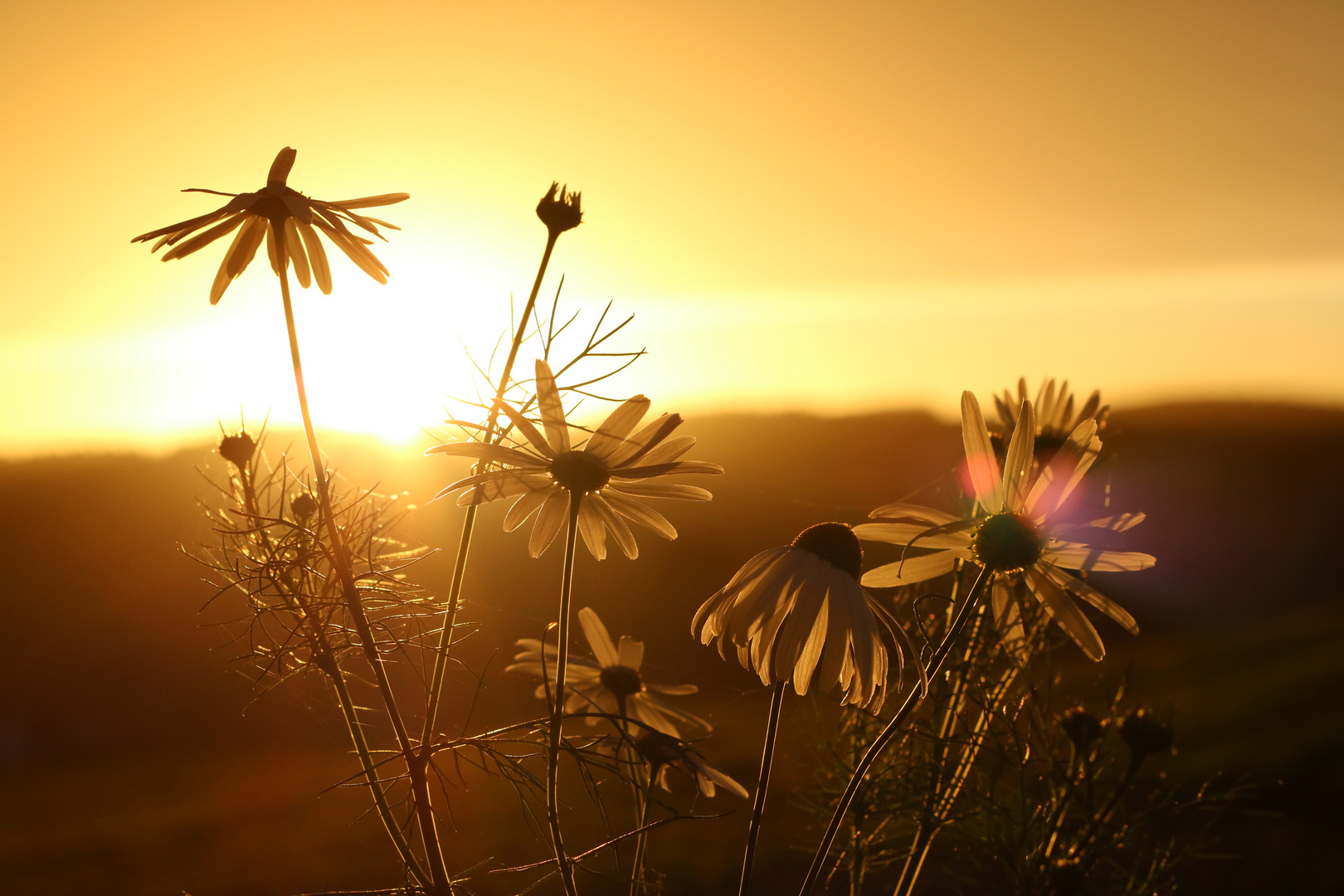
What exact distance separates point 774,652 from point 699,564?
2.11 m

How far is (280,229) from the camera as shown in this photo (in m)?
0.78

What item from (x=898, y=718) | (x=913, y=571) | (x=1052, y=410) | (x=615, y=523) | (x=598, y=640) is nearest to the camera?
(x=898, y=718)

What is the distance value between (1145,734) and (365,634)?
0.87 meters

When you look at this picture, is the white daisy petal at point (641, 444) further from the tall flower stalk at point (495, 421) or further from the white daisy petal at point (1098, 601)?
the white daisy petal at point (1098, 601)

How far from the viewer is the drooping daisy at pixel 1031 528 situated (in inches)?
29.4

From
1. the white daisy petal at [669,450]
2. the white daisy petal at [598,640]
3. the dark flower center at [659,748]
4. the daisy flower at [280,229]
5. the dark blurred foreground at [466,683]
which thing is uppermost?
the daisy flower at [280,229]

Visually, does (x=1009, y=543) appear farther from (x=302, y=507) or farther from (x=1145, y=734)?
(x=302, y=507)

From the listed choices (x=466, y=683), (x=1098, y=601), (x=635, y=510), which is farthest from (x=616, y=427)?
(x=466, y=683)

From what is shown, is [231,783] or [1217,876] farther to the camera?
[231,783]

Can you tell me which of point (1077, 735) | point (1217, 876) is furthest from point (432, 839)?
point (1217, 876)

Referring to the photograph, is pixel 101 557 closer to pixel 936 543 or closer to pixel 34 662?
pixel 34 662

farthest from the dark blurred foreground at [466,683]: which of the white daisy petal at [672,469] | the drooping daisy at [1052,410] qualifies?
the white daisy petal at [672,469]

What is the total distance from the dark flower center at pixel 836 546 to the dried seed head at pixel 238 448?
0.60 m

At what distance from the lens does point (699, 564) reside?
9.55 ft
